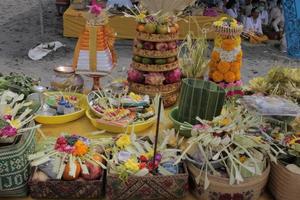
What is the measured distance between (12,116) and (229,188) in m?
0.73

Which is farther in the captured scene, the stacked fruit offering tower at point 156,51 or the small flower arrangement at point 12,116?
the stacked fruit offering tower at point 156,51

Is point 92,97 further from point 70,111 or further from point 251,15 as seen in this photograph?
point 251,15

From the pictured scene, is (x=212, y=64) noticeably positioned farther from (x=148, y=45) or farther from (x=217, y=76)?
(x=148, y=45)

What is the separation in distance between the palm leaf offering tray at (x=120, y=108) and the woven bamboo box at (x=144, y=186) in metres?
0.41

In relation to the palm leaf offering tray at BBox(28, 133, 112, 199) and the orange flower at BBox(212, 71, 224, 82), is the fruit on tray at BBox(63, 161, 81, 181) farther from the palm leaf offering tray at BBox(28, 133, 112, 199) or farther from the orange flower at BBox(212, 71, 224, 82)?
the orange flower at BBox(212, 71, 224, 82)

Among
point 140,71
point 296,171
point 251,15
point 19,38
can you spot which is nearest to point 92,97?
point 140,71

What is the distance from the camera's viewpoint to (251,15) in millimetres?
5684

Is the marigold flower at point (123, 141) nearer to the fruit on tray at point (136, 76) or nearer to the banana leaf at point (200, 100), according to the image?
the banana leaf at point (200, 100)

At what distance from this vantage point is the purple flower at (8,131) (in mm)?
1164

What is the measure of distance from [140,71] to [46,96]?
449 millimetres

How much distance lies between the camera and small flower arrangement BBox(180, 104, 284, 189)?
1.19 meters

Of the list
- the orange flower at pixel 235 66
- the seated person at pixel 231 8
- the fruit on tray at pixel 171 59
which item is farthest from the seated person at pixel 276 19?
the fruit on tray at pixel 171 59

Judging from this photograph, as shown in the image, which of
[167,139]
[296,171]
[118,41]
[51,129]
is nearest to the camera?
[296,171]

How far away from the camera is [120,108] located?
1685mm
